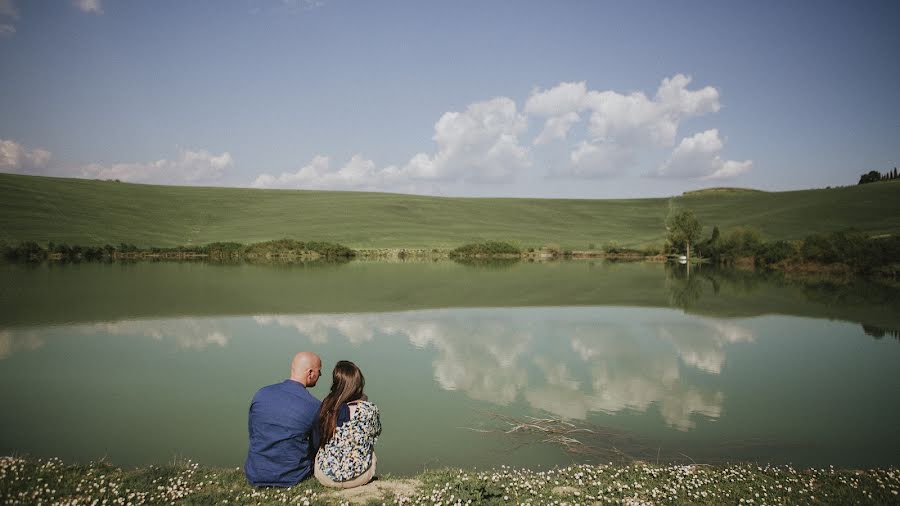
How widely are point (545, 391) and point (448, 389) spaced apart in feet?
5.98

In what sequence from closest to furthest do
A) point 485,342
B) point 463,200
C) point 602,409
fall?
1. point 602,409
2. point 485,342
3. point 463,200

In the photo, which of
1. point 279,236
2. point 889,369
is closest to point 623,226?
point 279,236

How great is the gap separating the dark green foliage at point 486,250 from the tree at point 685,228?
16945mm

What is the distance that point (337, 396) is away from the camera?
231 inches

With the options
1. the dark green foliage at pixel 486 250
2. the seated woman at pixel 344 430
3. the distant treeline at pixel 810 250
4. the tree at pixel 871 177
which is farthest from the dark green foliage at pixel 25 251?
the tree at pixel 871 177

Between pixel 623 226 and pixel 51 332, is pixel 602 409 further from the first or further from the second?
pixel 623 226

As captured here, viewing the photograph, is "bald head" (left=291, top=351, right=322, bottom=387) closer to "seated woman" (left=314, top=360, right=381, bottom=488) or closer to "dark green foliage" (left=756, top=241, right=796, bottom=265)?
"seated woman" (left=314, top=360, right=381, bottom=488)

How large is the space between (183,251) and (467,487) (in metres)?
60.0

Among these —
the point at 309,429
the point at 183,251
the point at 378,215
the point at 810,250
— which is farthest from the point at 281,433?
the point at 378,215

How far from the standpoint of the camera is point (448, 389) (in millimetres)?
10984

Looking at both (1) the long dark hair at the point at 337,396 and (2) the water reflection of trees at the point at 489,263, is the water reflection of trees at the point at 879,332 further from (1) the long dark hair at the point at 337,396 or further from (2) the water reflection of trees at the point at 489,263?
(2) the water reflection of trees at the point at 489,263

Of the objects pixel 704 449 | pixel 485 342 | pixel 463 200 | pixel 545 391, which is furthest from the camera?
pixel 463 200

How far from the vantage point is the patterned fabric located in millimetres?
5848

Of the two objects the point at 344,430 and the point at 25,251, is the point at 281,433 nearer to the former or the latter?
the point at 344,430
